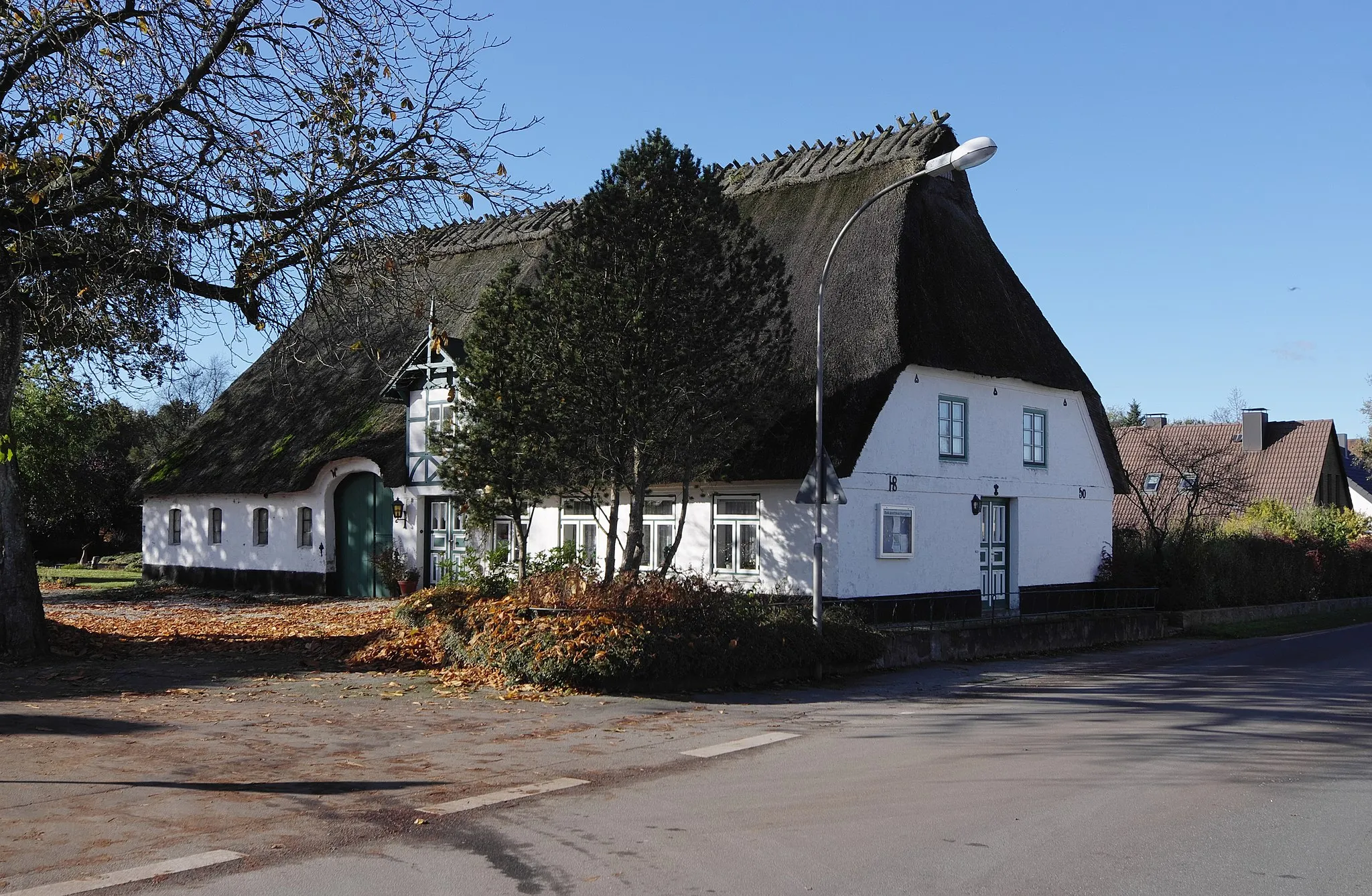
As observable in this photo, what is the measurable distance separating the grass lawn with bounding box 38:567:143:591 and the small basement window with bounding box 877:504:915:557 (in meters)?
20.7

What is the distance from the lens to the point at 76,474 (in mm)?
41094

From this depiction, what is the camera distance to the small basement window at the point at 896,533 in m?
20.5

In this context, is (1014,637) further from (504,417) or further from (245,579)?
(245,579)

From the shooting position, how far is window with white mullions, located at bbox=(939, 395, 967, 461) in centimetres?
2203

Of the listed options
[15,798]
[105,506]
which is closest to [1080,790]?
[15,798]

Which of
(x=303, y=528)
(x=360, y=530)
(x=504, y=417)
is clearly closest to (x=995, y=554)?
(x=504, y=417)

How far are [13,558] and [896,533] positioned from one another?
1381 centimetres

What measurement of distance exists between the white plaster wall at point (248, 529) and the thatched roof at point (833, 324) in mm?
606

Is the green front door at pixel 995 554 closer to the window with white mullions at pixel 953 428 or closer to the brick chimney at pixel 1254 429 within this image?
the window with white mullions at pixel 953 428

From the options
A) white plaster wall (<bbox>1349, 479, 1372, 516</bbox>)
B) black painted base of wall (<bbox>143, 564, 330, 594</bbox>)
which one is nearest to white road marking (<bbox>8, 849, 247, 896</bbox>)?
black painted base of wall (<bbox>143, 564, 330, 594</bbox>)

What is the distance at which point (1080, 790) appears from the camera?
8352 millimetres

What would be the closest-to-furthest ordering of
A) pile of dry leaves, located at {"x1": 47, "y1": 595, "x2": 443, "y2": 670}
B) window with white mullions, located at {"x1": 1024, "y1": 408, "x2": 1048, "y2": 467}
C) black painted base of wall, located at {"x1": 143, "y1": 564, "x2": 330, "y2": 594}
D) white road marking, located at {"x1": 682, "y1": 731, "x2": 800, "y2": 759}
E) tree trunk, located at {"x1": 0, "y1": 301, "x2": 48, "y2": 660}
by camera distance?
white road marking, located at {"x1": 682, "y1": 731, "x2": 800, "y2": 759}
tree trunk, located at {"x1": 0, "y1": 301, "x2": 48, "y2": 660}
pile of dry leaves, located at {"x1": 47, "y1": 595, "x2": 443, "y2": 670}
window with white mullions, located at {"x1": 1024, "y1": 408, "x2": 1048, "y2": 467}
black painted base of wall, located at {"x1": 143, "y1": 564, "x2": 330, "y2": 594}

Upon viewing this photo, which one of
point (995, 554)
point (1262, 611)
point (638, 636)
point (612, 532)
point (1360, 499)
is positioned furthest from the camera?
point (1360, 499)

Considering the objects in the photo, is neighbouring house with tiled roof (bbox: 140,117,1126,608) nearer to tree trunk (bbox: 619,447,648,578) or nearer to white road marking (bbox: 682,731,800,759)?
tree trunk (bbox: 619,447,648,578)
